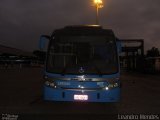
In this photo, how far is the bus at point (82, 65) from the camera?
14.7m

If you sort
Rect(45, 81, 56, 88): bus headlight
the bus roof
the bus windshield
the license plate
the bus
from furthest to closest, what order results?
1. the bus roof
2. the bus windshield
3. Rect(45, 81, 56, 88): bus headlight
4. the bus
5. the license plate

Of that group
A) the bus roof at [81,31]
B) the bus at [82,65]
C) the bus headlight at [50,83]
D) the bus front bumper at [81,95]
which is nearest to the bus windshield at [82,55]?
the bus at [82,65]

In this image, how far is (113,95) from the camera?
14.7 metres

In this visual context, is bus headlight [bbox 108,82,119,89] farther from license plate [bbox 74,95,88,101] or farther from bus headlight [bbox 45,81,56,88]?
bus headlight [bbox 45,81,56,88]

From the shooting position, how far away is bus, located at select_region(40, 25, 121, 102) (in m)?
14.7

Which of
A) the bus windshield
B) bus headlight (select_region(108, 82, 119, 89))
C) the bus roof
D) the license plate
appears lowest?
the license plate

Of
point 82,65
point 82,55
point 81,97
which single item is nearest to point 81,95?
point 81,97

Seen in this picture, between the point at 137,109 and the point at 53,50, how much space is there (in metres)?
3.68

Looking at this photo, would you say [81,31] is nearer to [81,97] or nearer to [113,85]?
[113,85]

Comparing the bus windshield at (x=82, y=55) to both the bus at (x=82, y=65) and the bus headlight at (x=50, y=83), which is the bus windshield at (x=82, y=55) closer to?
the bus at (x=82, y=65)

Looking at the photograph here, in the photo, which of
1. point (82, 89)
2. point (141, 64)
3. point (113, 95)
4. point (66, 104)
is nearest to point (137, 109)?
point (113, 95)

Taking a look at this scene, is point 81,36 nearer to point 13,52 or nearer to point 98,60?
point 98,60

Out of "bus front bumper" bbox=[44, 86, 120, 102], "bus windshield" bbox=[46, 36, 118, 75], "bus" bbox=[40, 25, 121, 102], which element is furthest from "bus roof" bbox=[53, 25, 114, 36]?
"bus front bumper" bbox=[44, 86, 120, 102]

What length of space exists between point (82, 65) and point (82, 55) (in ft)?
1.66
